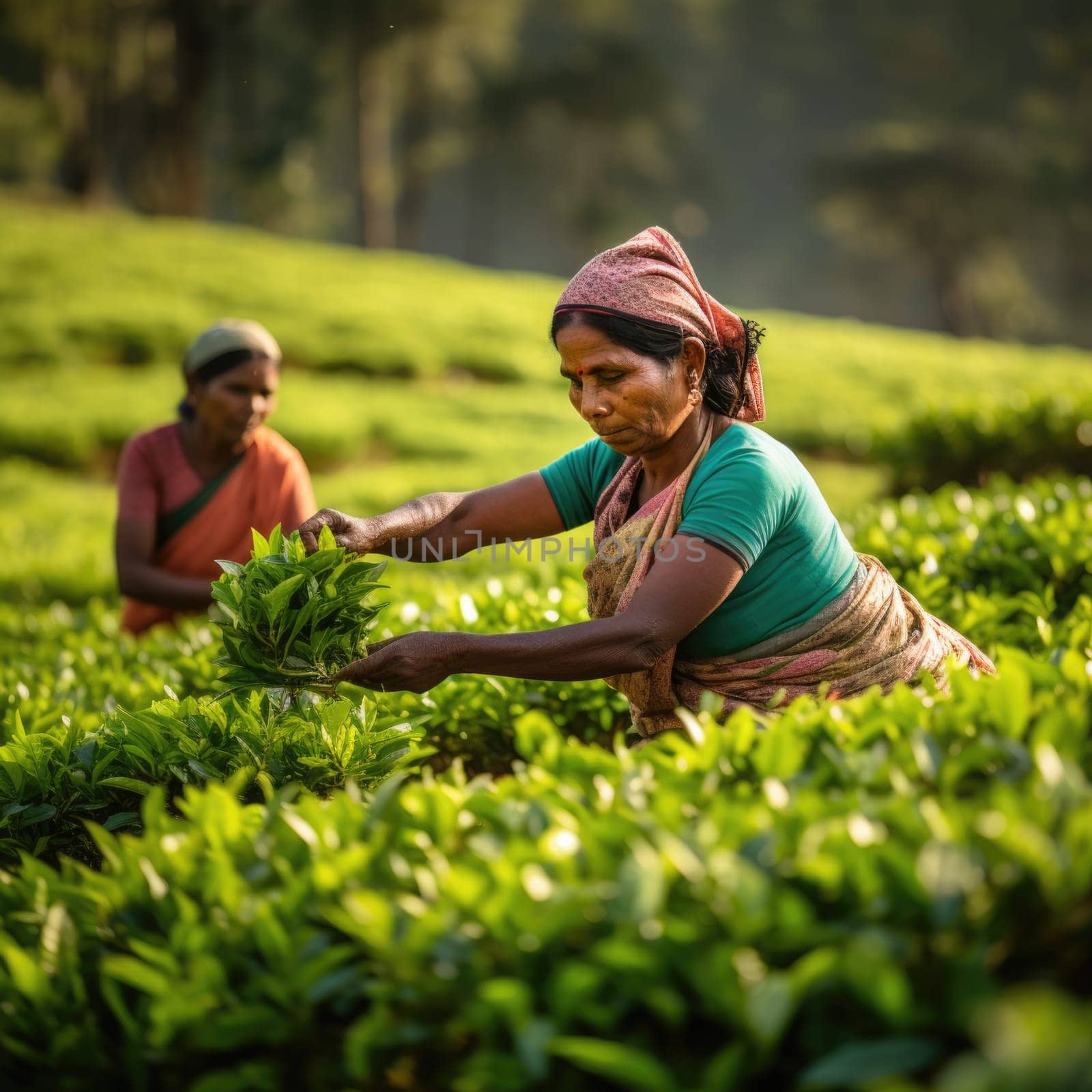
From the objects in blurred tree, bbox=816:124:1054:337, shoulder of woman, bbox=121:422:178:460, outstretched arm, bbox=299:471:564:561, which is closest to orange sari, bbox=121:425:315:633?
shoulder of woman, bbox=121:422:178:460

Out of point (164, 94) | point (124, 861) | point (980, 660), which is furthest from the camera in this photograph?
point (164, 94)

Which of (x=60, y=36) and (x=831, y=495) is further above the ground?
(x=60, y=36)

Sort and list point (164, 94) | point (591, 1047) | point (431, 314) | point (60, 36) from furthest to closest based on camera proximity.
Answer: point (164, 94)
point (60, 36)
point (431, 314)
point (591, 1047)

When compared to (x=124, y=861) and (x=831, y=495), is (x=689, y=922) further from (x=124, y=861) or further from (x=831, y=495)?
(x=831, y=495)

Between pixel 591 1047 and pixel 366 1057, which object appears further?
pixel 366 1057

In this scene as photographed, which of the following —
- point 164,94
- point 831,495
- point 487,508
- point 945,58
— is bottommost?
point 831,495

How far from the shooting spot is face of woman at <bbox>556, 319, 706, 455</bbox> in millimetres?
2881

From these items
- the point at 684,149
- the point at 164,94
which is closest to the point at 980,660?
the point at 164,94

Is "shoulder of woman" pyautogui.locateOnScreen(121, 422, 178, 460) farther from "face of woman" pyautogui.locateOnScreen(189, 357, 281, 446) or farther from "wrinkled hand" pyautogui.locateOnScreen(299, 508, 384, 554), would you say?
"wrinkled hand" pyautogui.locateOnScreen(299, 508, 384, 554)

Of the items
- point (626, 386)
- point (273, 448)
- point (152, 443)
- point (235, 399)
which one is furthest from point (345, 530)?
point (152, 443)

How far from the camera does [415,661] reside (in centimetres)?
266

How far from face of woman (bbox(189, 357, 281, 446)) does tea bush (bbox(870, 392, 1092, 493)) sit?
4.96 metres

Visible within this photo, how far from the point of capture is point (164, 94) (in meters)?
29.3

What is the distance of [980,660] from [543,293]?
52.9 feet
